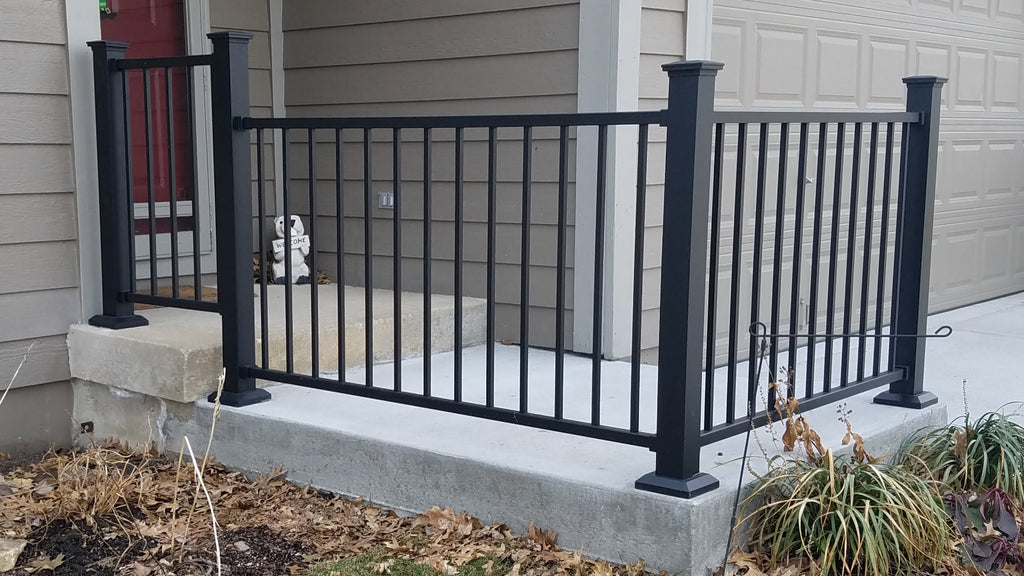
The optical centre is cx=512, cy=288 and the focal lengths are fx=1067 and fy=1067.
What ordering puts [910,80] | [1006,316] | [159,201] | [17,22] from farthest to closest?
[1006,316], [159,201], [17,22], [910,80]

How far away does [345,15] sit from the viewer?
489 cm

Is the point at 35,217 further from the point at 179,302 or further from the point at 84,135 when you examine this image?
the point at 179,302

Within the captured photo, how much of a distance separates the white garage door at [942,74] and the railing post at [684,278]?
202 centimetres

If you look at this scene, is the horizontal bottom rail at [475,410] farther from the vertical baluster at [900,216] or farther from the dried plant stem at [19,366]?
the vertical baluster at [900,216]

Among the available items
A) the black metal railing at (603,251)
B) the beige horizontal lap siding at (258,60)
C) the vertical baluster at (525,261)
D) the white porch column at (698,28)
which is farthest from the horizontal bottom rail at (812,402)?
the beige horizontal lap siding at (258,60)

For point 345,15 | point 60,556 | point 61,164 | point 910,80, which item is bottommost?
point 60,556

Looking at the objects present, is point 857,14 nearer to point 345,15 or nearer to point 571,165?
point 571,165

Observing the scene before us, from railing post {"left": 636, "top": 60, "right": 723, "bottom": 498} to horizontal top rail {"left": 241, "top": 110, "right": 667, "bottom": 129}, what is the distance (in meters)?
0.08

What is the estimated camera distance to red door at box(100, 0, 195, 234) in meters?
4.51

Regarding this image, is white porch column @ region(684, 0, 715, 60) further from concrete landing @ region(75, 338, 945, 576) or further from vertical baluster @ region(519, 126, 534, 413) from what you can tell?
vertical baluster @ region(519, 126, 534, 413)

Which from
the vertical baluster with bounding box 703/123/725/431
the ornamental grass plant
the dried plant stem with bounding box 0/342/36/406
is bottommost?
the ornamental grass plant

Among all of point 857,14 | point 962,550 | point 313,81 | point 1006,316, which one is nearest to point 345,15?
point 313,81

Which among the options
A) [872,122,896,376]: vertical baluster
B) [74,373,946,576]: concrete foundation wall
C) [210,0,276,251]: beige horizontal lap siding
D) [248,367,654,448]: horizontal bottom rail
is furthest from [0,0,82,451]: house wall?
[872,122,896,376]: vertical baluster

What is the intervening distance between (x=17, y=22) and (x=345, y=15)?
1.58 meters
